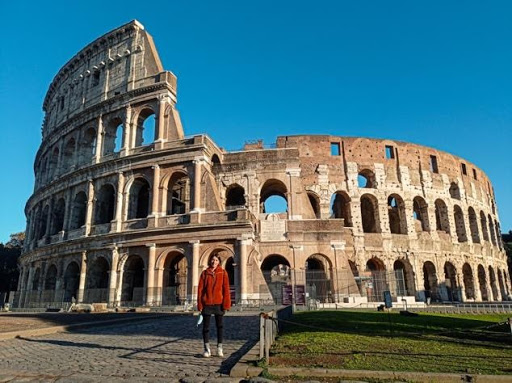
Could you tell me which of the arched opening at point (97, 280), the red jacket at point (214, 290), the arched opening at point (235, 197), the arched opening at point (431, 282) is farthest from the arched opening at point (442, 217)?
the red jacket at point (214, 290)

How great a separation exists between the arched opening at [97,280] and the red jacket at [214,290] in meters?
18.6

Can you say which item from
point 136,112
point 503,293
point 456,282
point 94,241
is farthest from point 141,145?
point 503,293

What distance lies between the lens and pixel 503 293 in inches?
1310

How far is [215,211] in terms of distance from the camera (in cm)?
2103

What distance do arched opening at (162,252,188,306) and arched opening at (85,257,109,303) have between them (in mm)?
3860

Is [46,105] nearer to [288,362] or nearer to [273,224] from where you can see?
[273,224]

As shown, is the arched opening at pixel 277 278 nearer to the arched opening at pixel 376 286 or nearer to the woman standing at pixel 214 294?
the arched opening at pixel 376 286

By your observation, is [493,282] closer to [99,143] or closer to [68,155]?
[99,143]

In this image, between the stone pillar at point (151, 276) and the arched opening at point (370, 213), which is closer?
the stone pillar at point (151, 276)

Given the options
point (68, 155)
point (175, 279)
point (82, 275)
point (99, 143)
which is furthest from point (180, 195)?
point (68, 155)

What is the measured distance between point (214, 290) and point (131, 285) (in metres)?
19.2

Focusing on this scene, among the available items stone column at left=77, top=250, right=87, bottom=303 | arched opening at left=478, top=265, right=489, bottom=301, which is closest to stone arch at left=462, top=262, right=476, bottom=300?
arched opening at left=478, top=265, right=489, bottom=301

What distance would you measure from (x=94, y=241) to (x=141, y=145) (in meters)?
6.83

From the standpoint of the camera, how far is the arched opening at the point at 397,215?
2803 centimetres
